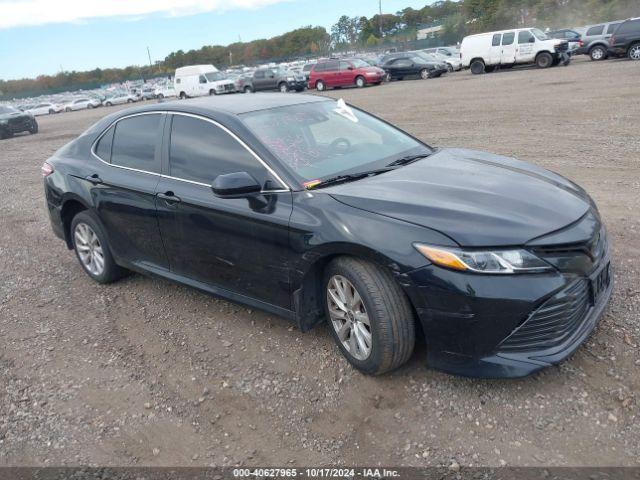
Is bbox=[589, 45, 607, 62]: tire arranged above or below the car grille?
below

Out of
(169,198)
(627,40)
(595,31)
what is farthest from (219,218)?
(595,31)

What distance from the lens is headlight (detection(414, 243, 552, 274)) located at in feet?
9.53

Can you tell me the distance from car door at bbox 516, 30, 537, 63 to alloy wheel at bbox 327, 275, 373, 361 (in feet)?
90.0

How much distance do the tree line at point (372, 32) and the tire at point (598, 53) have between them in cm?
3328

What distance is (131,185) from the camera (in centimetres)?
457

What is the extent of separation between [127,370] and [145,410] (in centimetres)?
54

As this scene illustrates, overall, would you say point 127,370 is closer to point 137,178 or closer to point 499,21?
point 137,178

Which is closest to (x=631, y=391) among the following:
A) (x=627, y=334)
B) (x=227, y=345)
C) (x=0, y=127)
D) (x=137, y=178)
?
(x=627, y=334)

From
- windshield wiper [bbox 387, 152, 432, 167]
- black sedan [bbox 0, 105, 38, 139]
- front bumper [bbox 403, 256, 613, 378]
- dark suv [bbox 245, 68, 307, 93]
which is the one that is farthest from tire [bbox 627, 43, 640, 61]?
front bumper [bbox 403, 256, 613, 378]

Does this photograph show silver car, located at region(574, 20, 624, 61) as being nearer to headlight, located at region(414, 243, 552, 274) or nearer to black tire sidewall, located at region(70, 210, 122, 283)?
black tire sidewall, located at region(70, 210, 122, 283)

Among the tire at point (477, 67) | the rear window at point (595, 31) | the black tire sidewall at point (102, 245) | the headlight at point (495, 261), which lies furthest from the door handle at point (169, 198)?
the rear window at point (595, 31)

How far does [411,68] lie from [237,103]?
30.5 metres

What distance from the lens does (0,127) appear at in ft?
75.8

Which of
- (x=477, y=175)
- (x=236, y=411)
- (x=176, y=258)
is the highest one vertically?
(x=477, y=175)
